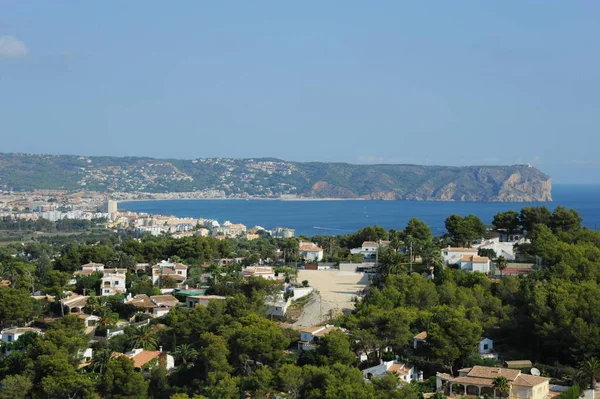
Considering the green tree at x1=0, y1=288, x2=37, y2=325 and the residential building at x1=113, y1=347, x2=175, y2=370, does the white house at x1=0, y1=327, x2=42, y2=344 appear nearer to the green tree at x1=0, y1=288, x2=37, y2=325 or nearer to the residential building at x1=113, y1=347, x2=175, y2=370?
the green tree at x1=0, y1=288, x2=37, y2=325

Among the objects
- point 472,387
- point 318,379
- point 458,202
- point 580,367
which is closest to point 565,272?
point 580,367

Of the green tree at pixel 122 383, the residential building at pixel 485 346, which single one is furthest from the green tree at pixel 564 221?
the green tree at pixel 122 383

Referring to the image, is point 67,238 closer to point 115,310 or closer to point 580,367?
point 115,310

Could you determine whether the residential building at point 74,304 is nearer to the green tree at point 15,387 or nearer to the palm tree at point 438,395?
the green tree at point 15,387

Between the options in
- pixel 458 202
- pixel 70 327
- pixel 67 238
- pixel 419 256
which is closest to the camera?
pixel 70 327

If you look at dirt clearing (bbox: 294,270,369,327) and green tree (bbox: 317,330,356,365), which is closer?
green tree (bbox: 317,330,356,365)

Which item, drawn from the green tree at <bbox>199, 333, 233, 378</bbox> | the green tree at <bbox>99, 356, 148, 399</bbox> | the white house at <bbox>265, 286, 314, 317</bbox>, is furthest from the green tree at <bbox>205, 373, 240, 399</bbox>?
the white house at <bbox>265, 286, 314, 317</bbox>
